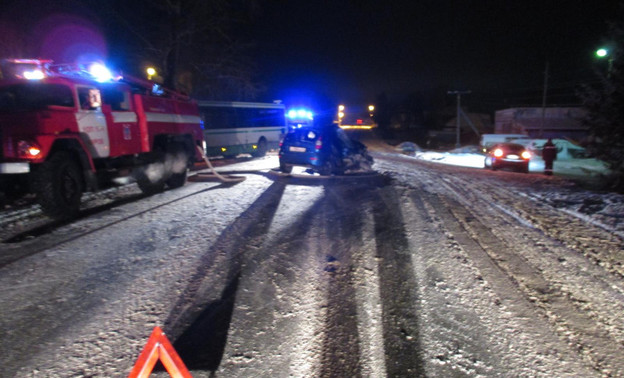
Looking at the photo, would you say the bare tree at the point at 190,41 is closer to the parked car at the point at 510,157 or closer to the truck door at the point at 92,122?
the truck door at the point at 92,122

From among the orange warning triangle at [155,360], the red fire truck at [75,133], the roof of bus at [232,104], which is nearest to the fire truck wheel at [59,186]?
the red fire truck at [75,133]

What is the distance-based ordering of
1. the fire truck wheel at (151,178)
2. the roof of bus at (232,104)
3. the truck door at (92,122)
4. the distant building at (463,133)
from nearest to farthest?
the truck door at (92,122)
the fire truck wheel at (151,178)
the roof of bus at (232,104)
the distant building at (463,133)

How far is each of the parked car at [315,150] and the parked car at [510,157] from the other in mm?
7923

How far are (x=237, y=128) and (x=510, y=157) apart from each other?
13296 mm

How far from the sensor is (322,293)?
167 inches

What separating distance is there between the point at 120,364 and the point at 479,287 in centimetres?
368

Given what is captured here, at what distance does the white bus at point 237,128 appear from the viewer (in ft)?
62.7

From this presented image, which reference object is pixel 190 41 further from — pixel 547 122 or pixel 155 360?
pixel 547 122

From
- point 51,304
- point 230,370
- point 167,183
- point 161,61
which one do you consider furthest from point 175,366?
point 161,61

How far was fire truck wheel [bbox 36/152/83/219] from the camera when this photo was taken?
6.89 meters

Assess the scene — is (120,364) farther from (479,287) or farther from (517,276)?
(517,276)

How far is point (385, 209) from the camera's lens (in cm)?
819

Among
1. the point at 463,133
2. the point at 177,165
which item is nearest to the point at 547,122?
the point at 463,133

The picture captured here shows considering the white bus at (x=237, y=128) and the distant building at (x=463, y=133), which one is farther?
the distant building at (x=463, y=133)
